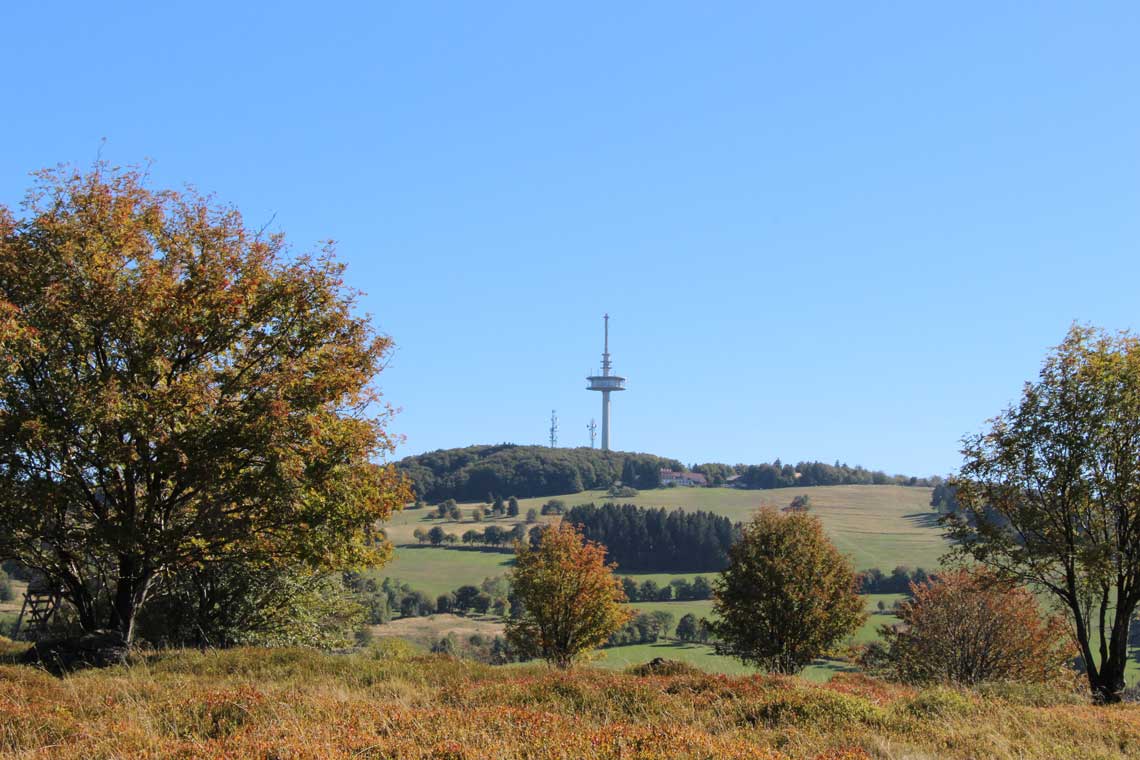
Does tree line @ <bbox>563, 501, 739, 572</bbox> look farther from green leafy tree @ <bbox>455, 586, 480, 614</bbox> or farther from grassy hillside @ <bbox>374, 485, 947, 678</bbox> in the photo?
green leafy tree @ <bbox>455, 586, 480, 614</bbox>

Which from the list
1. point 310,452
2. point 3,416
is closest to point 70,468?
point 3,416

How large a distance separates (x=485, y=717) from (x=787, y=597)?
120ft

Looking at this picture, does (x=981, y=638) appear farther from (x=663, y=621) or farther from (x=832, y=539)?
(x=832, y=539)

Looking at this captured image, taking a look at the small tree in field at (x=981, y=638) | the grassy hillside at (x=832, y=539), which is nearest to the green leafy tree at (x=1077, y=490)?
the small tree in field at (x=981, y=638)

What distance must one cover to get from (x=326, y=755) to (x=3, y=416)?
42.0 feet

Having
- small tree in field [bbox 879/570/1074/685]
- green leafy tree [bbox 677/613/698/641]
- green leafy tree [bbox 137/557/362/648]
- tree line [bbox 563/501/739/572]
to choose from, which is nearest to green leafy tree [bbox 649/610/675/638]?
green leafy tree [bbox 677/613/698/641]

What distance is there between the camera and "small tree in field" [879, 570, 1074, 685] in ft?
137

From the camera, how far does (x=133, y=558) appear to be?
20062mm

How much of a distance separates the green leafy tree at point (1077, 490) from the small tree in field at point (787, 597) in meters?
19.3

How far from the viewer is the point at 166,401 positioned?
686 inches

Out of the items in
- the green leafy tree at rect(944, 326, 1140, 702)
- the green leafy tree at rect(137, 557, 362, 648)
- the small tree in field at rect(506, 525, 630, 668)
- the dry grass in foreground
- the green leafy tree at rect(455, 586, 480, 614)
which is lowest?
the green leafy tree at rect(455, 586, 480, 614)

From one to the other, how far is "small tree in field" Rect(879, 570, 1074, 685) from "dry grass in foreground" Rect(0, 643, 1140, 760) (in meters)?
27.5

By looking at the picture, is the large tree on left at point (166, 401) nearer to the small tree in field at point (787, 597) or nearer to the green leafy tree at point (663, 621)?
the small tree in field at point (787, 597)

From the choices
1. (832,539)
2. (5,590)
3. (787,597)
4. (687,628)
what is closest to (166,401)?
(787,597)
